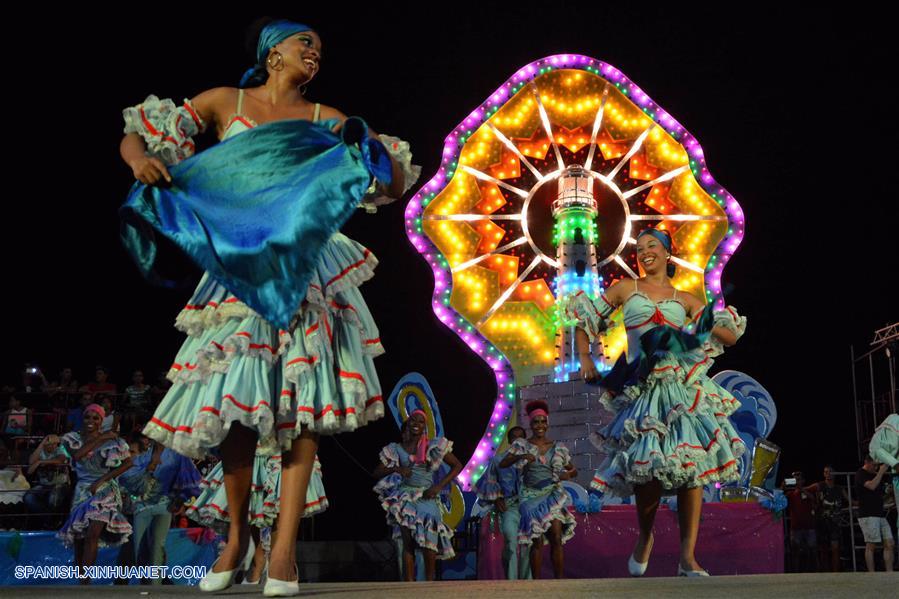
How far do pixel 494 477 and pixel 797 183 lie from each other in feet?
33.9

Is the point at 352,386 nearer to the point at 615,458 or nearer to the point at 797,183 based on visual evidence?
the point at 615,458

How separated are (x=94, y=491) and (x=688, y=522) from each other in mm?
5162

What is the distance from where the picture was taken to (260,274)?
3156 mm

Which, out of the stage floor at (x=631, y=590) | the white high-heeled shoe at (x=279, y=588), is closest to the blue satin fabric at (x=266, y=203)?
the white high-heeled shoe at (x=279, y=588)

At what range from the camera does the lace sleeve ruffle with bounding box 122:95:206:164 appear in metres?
3.32

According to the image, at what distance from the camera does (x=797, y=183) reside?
A: 17312 mm

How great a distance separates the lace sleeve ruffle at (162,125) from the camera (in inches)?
131

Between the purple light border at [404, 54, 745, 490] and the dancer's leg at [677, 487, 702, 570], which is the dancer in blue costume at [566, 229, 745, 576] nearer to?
the dancer's leg at [677, 487, 702, 570]

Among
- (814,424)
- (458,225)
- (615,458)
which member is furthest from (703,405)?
(814,424)

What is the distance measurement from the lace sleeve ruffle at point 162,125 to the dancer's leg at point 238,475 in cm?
90

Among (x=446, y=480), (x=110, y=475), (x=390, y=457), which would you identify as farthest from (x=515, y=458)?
(x=110, y=475)

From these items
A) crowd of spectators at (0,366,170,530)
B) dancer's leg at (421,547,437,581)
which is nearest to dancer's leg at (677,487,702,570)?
dancer's leg at (421,547,437,581)

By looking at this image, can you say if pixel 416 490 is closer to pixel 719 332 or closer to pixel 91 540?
pixel 91 540

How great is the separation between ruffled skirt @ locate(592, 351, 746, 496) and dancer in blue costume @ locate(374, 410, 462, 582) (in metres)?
3.42
